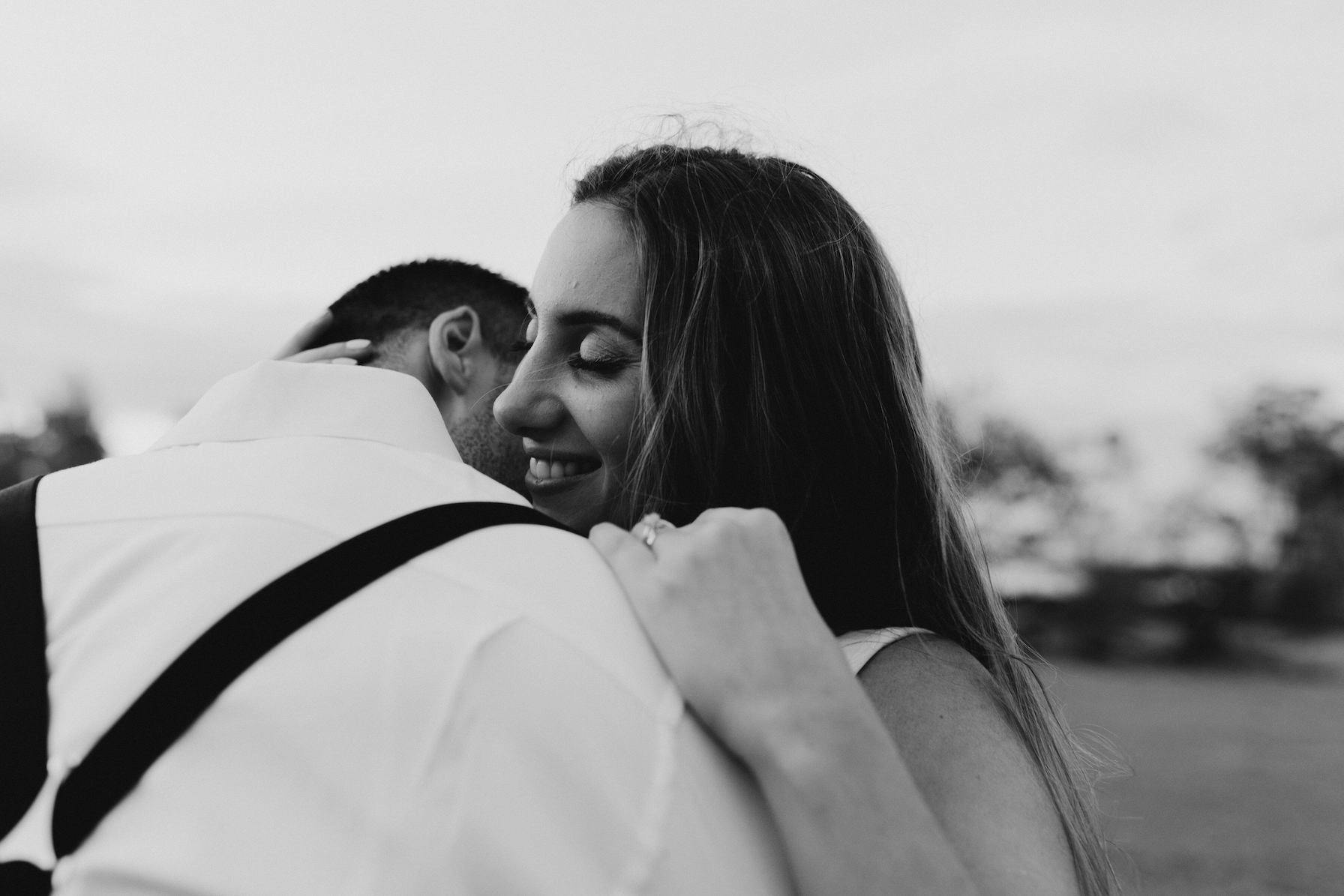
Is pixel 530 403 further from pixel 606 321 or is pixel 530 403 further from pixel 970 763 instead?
pixel 970 763

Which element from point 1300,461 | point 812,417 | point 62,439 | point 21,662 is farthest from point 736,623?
point 62,439

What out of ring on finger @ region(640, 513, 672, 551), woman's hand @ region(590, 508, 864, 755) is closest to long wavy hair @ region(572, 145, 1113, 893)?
ring on finger @ region(640, 513, 672, 551)

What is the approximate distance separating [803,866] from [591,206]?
1.75 meters

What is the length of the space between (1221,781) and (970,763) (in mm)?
17036

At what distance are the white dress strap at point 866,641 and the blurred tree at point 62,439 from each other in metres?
69.2

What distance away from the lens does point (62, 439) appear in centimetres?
6606

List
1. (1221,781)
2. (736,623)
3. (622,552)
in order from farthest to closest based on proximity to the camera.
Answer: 1. (1221,781)
2. (622,552)
3. (736,623)

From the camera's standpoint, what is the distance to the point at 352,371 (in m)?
1.68

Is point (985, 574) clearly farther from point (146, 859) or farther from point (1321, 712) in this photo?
point (1321, 712)

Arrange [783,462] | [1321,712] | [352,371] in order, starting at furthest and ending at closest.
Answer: [1321,712]
[783,462]
[352,371]

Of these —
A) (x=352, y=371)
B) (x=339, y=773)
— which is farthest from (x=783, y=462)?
(x=339, y=773)

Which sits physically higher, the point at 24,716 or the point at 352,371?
the point at 352,371

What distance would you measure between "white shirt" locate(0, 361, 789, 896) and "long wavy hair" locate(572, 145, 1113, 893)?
0.93 metres

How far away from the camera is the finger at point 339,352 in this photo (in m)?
3.22
